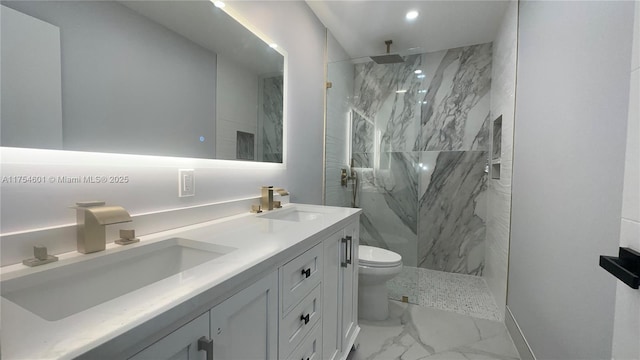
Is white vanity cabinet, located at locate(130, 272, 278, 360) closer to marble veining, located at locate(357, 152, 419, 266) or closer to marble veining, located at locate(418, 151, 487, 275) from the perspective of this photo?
marble veining, located at locate(357, 152, 419, 266)

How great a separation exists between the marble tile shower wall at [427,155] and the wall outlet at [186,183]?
6.45 ft

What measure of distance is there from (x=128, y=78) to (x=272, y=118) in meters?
0.88

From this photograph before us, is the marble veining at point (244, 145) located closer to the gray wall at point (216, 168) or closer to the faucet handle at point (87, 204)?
the gray wall at point (216, 168)

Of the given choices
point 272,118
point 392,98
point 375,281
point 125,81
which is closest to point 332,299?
point 375,281

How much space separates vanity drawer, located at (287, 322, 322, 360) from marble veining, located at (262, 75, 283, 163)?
39.6 inches

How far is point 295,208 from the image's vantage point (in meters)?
1.70

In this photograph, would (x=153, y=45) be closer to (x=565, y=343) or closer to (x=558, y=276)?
(x=558, y=276)

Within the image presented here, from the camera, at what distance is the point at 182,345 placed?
1.64ft

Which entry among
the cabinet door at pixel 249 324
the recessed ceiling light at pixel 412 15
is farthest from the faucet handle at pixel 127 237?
the recessed ceiling light at pixel 412 15

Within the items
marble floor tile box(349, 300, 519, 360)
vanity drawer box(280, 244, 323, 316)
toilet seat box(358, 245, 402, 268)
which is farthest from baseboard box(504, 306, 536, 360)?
vanity drawer box(280, 244, 323, 316)

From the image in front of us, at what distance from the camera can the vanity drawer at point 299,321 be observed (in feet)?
2.79

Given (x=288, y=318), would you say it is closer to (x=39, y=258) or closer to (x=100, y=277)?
(x=100, y=277)

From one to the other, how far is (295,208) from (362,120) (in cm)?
158

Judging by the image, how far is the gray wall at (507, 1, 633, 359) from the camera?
0.87 m
